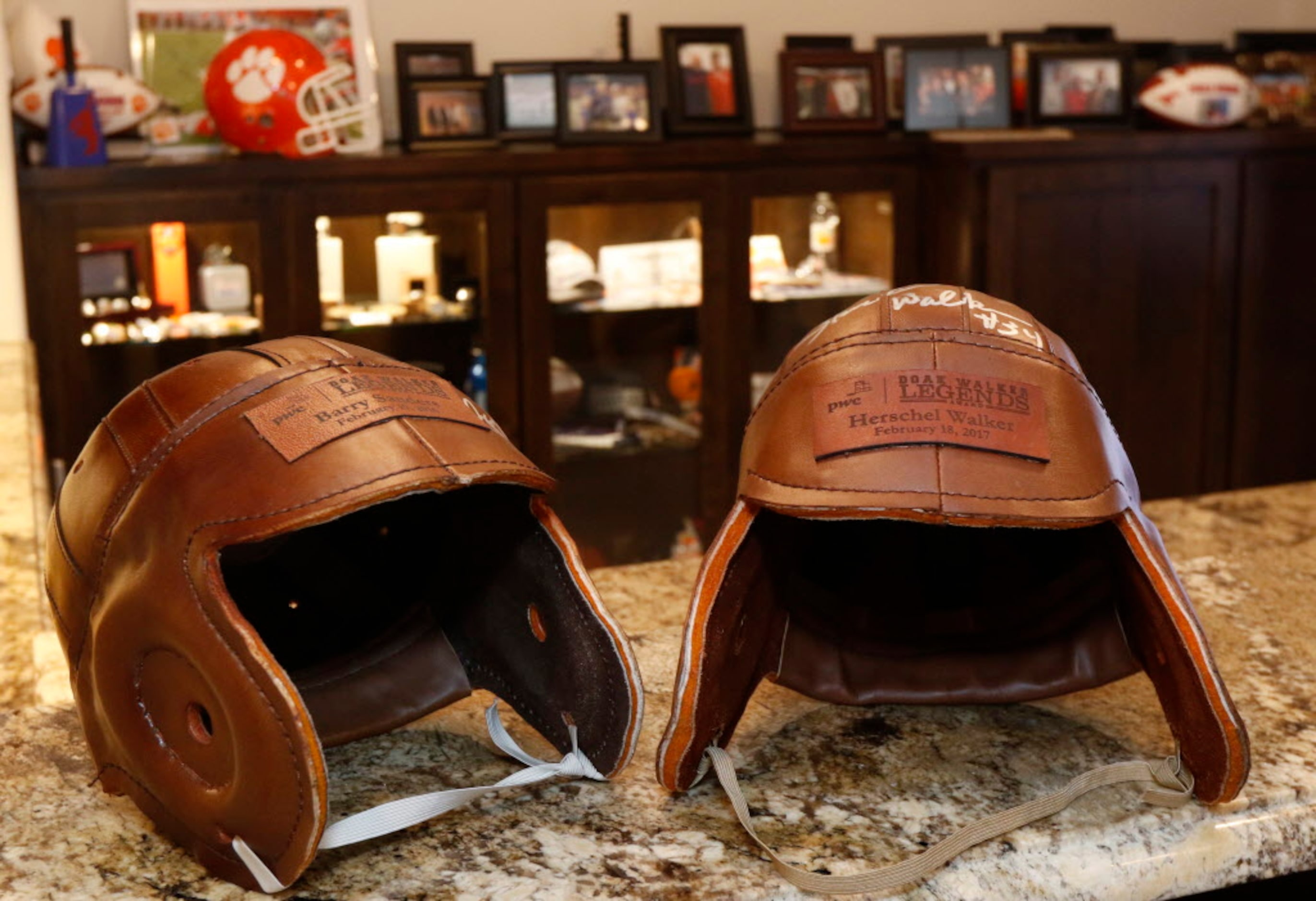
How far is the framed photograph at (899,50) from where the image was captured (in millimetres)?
4461

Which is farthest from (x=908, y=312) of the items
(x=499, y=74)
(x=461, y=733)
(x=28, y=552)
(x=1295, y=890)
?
(x=499, y=74)

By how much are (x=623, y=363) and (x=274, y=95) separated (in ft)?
3.72

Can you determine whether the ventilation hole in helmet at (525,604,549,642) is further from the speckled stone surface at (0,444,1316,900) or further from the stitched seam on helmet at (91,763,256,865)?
the stitched seam on helmet at (91,763,256,865)

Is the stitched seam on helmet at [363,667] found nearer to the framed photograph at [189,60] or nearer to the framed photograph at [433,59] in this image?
the framed photograph at [189,60]

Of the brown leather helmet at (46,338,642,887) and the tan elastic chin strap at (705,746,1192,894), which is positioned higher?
the brown leather helmet at (46,338,642,887)

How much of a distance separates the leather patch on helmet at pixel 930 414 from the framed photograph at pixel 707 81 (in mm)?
3026

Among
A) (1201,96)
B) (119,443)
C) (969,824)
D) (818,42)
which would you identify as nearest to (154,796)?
(119,443)

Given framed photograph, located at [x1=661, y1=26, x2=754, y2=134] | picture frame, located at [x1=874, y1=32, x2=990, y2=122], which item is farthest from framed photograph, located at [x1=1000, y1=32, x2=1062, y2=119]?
framed photograph, located at [x1=661, y1=26, x2=754, y2=134]

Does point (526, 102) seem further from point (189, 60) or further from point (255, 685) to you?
point (255, 685)

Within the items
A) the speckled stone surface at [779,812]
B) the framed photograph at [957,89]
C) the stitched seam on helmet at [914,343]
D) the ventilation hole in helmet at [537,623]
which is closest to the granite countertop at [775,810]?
the speckled stone surface at [779,812]

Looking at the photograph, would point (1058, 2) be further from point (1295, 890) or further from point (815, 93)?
point (1295, 890)

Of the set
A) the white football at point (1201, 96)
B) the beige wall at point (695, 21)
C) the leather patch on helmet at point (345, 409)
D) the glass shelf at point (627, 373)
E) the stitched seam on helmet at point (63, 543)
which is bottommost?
the glass shelf at point (627, 373)

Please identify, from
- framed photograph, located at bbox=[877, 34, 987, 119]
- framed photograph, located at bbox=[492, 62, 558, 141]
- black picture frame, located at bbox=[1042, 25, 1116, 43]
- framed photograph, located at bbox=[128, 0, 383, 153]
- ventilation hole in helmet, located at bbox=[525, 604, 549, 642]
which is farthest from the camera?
black picture frame, located at bbox=[1042, 25, 1116, 43]

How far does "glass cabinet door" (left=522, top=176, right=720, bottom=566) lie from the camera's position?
12.6 feet
